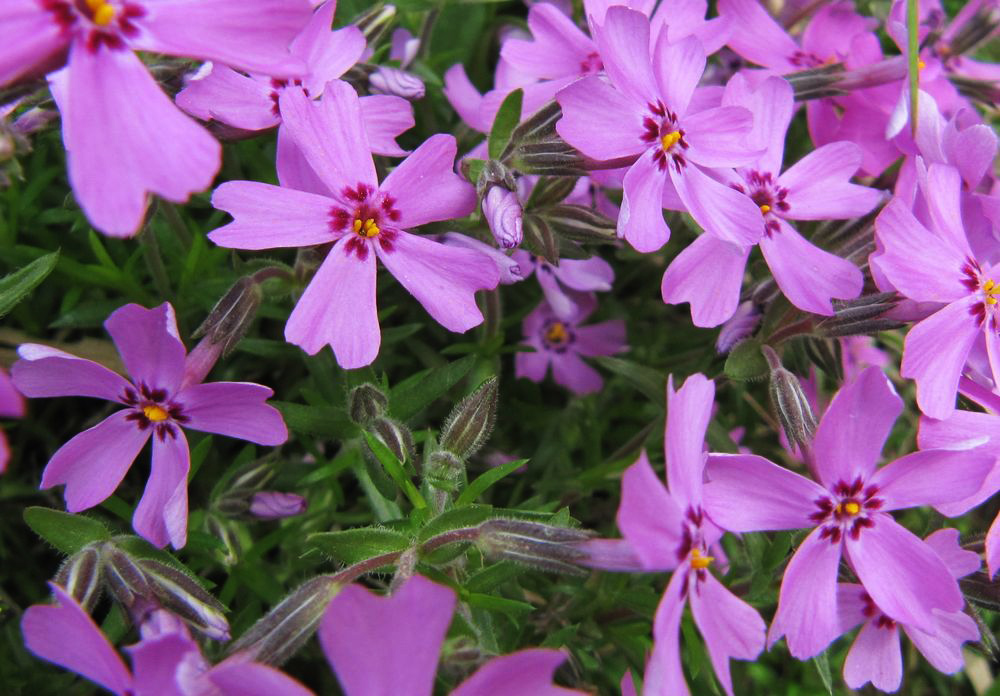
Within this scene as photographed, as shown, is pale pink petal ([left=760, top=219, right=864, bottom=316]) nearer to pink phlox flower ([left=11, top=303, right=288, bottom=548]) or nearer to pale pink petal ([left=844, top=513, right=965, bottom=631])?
pale pink petal ([left=844, top=513, right=965, bottom=631])

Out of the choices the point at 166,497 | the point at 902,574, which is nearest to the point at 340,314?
the point at 166,497

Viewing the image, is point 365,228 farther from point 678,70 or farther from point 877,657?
point 877,657

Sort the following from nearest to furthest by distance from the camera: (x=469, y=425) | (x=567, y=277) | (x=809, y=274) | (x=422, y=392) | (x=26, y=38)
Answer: (x=26, y=38) < (x=469, y=425) < (x=809, y=274) < (x=422, y=392) < (x=567, y=277)

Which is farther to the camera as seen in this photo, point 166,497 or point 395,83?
point 395,83

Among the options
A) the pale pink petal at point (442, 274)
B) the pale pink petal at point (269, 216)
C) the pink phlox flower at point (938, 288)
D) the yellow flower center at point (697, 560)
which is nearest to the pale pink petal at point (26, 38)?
the pale pink petal at point (269, 216)

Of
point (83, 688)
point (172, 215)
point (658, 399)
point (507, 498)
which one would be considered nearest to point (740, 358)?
point (658, 399)

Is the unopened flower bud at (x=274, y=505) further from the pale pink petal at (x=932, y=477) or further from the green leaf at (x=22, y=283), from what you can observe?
the pale pink petal at (x=932, y=477)

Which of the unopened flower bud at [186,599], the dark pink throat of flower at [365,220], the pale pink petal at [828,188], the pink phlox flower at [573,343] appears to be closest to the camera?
the unopened flower bud at [186,599]
